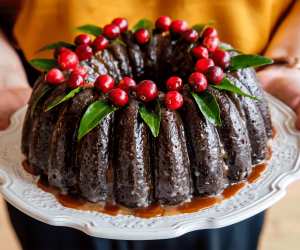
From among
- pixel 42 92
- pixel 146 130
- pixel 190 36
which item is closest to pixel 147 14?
pixel 190 36

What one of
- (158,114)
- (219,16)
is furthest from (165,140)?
(219,16)

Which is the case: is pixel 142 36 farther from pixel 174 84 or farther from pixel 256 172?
pixel 256 172

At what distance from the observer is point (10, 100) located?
6.15ft

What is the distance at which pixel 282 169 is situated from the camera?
1.50 metres

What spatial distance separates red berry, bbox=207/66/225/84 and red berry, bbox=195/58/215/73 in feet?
0.09

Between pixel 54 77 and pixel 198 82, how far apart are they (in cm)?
37

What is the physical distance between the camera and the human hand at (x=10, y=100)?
70.8 inches

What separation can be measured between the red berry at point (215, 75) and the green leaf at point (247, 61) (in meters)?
0.10

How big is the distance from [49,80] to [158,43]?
36cm

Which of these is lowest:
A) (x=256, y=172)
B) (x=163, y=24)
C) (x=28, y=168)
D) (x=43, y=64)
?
(x=28, y=168)

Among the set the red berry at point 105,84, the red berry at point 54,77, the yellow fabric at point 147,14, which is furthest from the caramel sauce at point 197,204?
the yellow fabric at point 147,14

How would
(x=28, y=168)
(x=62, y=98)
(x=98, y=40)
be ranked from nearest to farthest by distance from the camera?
(x=62, y=98) < (x=28, y=168) < (x=98, y=40)

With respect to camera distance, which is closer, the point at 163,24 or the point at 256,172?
the point at 256,172

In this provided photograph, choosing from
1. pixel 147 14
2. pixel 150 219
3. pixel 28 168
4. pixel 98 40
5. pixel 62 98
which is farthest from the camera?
pixel 147 14
